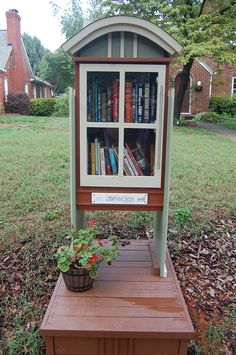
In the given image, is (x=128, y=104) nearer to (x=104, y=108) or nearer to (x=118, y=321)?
(x=104, y=108)

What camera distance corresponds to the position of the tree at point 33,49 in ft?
114

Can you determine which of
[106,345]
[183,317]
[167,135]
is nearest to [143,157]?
[167,135]

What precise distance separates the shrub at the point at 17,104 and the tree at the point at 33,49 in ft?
62.0

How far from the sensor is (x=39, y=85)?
24391 mm

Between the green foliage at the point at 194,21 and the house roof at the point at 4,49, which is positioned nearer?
the green foliage at the point at 194,21

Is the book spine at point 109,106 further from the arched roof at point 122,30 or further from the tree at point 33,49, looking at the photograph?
the tree at point 33,49

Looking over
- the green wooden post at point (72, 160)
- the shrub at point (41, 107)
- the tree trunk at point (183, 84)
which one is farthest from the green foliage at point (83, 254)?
the shrub at point (41, 107)

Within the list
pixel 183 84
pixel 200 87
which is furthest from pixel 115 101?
pixel 200 87

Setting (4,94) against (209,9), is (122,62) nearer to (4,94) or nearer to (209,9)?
(209,9)

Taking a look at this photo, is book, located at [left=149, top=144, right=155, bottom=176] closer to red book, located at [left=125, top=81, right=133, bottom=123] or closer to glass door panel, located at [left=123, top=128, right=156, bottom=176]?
glass door panel, located at [left=123, top=128, right=156, bottom=176]

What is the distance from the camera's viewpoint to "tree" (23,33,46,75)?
1366 inches

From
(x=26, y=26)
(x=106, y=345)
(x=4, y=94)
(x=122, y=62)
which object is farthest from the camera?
(x=26, y=26)

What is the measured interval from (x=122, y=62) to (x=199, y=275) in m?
1.79

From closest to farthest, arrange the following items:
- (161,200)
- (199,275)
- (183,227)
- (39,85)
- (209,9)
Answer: (161,200), (199,275), (183,227), (209,9), (39,85)
